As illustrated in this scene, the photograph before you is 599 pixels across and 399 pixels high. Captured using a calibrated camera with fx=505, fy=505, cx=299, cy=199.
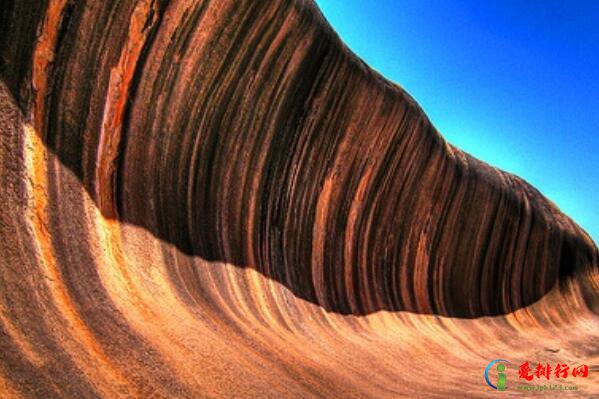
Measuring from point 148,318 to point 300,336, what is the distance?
65.5 inches

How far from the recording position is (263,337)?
11.1 ft

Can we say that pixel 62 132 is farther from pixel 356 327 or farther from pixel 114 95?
pixel 356 327

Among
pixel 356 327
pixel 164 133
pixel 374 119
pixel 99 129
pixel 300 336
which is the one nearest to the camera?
pixel 99 129

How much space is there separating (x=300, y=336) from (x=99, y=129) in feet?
7.02

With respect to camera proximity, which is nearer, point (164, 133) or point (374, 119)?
point (164, 133)

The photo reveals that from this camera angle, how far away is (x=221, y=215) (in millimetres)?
4207

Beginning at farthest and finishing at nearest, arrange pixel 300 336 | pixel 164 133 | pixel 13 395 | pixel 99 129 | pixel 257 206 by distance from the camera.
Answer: pixel 257 206, pixel 300 336, pixel 164 133, pixel 99 129, pixel 13 395

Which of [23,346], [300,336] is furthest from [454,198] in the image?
[23,346]

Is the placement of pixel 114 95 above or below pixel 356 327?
above

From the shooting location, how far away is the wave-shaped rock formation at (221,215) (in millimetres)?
2352

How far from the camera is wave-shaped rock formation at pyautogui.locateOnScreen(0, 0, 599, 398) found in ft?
7.72

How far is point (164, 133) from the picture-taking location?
3.63 m

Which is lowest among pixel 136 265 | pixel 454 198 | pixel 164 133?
pixel 136 265

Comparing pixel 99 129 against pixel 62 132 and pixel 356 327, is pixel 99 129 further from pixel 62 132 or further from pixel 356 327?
pixel 356 327
